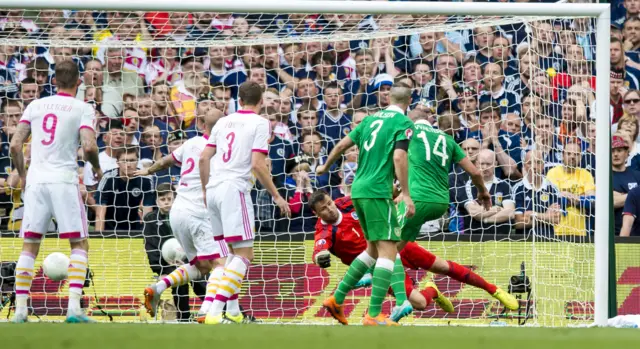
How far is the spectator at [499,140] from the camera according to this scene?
12117 mm

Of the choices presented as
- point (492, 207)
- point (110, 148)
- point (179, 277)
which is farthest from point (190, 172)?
point (492, 207)

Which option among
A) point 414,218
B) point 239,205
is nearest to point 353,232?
point 414,218

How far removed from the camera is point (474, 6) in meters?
9.52

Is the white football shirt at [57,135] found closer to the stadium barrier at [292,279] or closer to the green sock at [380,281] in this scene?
the green sock at [380,281]

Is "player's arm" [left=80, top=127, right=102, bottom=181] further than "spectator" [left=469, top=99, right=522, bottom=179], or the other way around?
"spectator" [left=469, top=99, right=522, bottom=179]

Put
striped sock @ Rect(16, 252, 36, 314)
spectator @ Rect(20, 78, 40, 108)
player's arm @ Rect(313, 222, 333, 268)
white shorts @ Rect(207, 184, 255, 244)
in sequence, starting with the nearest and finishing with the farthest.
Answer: striped sock @ Rect(16, 252, 36, 314), white shorts @ Rect(207, 184, 255, 244), player's arm @ Rect(313, 222, 333, 268), spectator @ Rect(20, 78, 40, 108)

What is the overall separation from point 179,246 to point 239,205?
2.80 metres

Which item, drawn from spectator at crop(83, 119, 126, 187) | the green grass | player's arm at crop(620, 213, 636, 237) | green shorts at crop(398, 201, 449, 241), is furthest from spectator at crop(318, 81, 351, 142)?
the green grass

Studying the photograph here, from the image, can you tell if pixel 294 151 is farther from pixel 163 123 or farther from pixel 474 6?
pixel 474 6

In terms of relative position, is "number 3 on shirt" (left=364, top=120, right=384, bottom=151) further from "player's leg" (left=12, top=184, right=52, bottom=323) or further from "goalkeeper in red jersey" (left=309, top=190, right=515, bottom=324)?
"player's leg" (left=12, top=184, right=52, bottom=323)

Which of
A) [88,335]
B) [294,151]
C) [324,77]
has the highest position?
[324,77]

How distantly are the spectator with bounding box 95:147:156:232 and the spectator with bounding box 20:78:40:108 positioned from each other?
133 centimetres

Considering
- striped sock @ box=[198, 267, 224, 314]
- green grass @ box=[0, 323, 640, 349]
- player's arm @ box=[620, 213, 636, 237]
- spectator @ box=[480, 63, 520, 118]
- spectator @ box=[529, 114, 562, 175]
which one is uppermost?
spectator @ box=[480, 63, 520, 118]

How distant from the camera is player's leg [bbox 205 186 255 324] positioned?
9.11 meters
